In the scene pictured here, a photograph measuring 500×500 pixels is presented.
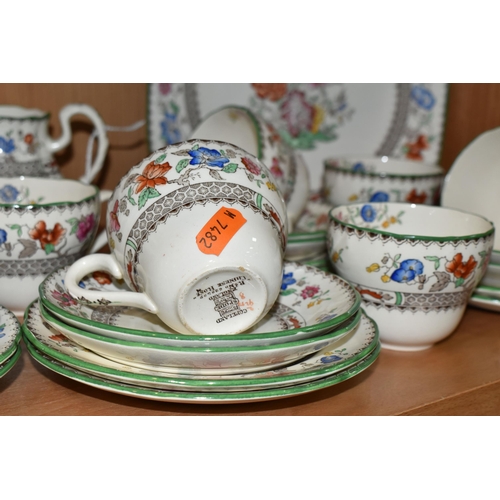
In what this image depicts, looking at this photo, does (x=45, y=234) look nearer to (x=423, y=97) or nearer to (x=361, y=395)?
(x=361, y=395)

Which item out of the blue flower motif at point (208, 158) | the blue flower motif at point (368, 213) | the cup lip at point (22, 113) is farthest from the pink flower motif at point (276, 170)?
the cup lip at point (22, 113)

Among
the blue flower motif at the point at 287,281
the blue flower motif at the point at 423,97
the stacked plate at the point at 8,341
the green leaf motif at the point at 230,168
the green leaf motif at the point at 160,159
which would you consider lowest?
the stacked plate at the point at 8,341

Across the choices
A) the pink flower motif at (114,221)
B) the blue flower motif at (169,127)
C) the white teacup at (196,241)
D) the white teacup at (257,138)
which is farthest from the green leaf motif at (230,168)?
the blue flower motif at (169,127)

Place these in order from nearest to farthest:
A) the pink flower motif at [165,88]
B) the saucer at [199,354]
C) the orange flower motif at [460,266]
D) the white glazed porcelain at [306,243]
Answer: the saucer at [199,354] → the orange flower motif at [460,266] → the white glazed porcelain at [306,243] → the pink flower motif at [165,88]

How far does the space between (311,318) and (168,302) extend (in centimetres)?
16

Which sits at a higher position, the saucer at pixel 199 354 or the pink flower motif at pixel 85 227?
the pink flower motif at pixel 85 227

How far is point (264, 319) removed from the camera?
708 mm

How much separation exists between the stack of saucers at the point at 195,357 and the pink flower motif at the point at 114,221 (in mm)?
75

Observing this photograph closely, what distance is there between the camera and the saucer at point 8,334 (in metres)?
0.59

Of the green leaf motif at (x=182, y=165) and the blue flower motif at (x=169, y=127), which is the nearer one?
the green leaf motif at (x=182, y=165)

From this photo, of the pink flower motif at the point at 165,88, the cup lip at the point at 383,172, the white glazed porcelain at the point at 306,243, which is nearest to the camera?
the white glazed porcelain at the point at 306,243

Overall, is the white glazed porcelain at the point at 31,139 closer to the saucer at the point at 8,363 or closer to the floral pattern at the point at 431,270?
the saucer at the point at 8,363

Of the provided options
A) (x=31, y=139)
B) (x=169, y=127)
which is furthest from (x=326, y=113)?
(x=31, y=139)

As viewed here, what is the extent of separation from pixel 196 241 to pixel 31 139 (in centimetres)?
43
